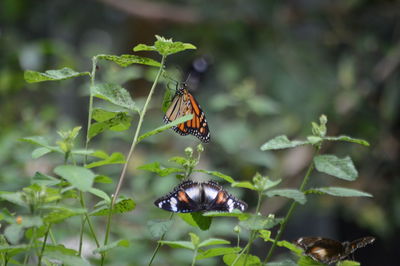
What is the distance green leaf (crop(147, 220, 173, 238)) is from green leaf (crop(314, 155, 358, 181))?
263 millimetres

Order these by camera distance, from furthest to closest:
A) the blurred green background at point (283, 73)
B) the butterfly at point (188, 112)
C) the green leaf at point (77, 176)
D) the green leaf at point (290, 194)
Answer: the blurred green background at point (283, 73) → the butterfly at point (188, 112) → the green leaf at point (290, 194) → the green leaf at point (77, 176)

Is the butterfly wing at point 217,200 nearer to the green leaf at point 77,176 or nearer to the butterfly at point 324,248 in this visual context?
the butterfly at point 324,248

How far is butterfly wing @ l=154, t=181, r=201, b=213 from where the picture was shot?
2.87ft

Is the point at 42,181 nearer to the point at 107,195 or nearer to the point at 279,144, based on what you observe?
the point at 107,195

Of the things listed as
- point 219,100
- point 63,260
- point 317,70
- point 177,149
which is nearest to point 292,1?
point 317,70

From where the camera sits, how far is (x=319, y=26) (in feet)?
13.9

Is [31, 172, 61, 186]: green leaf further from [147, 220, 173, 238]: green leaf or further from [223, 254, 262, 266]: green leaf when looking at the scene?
[223, 254, 262, 266]: green leaf

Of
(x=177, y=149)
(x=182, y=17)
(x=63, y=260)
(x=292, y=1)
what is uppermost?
(x=292, y=1)

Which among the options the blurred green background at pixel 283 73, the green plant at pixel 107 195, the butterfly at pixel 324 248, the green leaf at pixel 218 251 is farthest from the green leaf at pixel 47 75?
the blurred green background at pixel 283 73

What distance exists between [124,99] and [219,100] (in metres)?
1.67

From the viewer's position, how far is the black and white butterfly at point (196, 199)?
2.88 ft

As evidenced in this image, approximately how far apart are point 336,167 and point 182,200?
26 cm

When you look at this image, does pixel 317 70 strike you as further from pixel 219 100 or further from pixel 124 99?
pixel 124 99

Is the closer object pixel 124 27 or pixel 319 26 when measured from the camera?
pixel 319 26
